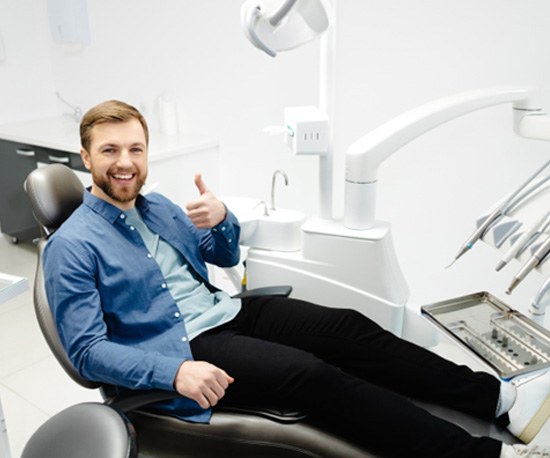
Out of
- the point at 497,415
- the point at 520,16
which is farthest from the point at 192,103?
the point at 497,415

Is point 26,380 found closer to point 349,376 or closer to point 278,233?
point 278,233

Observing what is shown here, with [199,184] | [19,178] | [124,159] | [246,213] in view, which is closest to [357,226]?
[246,213]

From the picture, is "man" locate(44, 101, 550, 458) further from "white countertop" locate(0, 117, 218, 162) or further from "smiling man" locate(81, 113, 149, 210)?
"white countertop" locate(0, 117, 218, 162)

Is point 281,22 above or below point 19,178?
above

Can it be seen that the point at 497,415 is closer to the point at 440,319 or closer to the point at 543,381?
the point at 543,381

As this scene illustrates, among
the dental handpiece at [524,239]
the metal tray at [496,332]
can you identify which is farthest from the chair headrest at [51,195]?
the dental handpiece at [524,239]

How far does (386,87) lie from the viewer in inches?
87.2

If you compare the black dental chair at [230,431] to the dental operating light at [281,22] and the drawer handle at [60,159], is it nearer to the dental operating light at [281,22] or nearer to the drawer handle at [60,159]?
the dental operating light at [281,22]

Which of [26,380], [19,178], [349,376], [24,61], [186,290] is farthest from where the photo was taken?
[24,61]

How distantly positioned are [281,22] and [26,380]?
1689 millimetres

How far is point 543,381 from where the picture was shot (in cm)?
135

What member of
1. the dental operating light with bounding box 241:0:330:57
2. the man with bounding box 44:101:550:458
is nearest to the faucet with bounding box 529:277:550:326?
the man with bounding box 44:101:550:458

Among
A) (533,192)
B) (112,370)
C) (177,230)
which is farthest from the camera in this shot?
(177,230)

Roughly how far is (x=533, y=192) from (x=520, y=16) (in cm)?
94
